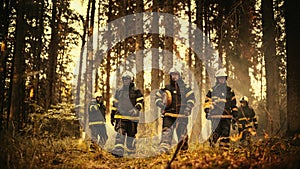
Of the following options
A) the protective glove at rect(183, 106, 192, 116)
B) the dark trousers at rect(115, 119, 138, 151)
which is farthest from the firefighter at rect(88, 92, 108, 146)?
the protective glove at rect(183, 106, 192, 116)

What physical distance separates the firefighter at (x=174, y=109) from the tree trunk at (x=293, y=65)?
273 cm

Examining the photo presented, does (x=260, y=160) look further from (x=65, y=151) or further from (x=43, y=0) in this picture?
(x=43, y=0)

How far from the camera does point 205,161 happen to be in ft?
20.7

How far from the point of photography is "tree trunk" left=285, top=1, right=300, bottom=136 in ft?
21.0

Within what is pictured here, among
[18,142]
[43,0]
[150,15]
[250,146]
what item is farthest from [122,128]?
[43,0]

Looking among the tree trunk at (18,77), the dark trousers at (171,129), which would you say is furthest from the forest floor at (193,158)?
the tree trunk at (18,77)

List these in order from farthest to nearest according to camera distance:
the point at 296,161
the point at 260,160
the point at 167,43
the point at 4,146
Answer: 1. the point at 167,43
2. the point at 4,146
3. the point at 260,160
4. the point at 296,161

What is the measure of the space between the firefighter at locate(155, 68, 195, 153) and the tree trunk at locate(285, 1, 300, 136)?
8.97ft

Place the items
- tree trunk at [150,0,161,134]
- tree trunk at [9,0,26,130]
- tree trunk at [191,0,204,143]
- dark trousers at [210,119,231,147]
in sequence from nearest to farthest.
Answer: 1. tree trunk at [9,0,26,130]
2. dark trousers at [210,119,231,147]
3. tree trunk at [150,0,161,134]
4. tree trunk at [191,0,204,143]

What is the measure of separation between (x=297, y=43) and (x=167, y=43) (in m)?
7.28

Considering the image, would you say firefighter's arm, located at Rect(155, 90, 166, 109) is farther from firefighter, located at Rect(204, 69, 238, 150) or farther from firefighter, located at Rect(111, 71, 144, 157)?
firefighter, located at Rect(204, 69, 238, 150)

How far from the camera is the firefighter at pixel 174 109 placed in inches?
331

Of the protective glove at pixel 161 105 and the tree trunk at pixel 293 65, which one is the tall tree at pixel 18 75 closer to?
the protective glove at pixel 161 105

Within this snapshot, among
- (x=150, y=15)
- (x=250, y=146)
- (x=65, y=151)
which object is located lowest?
(x=65, y=151)
